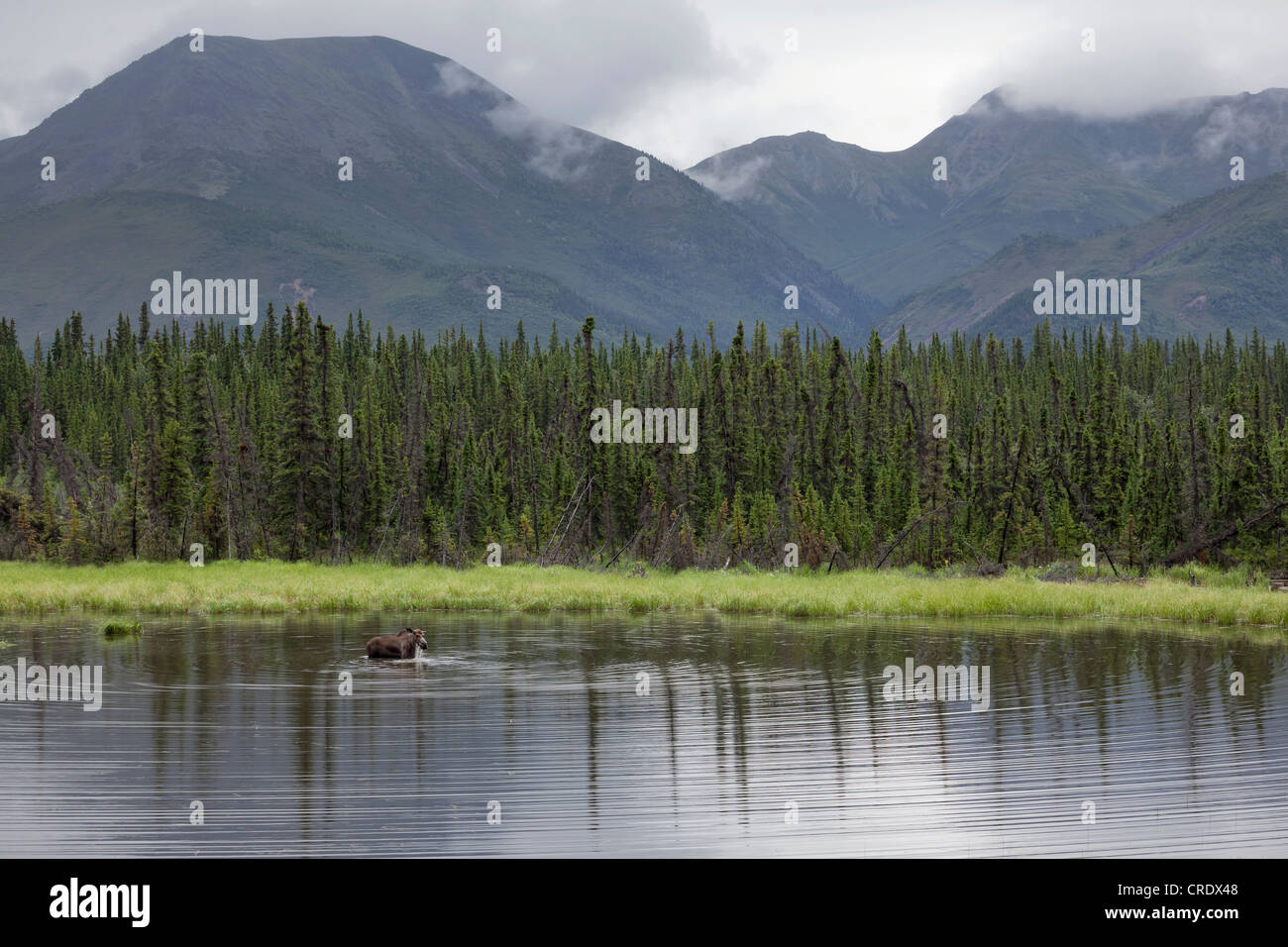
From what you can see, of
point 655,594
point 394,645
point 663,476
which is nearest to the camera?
point 394,645

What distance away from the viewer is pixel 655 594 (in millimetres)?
48344

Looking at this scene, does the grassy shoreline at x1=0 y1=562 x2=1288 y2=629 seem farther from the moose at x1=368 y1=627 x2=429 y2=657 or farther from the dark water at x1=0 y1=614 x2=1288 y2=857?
the moose at x1=368 y1=627 x2=429 y2=657

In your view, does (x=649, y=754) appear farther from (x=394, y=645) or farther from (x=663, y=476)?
(x=663, y=476)

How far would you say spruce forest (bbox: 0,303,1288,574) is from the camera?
6344 centimetres

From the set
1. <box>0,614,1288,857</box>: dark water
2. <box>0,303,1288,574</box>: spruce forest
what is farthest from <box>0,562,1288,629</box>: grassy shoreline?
<box>0,614,1288,857</box>: dark water

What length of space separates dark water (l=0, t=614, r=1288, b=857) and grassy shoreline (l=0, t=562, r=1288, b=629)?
8.60 m

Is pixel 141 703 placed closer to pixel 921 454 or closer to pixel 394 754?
pixel 394 754

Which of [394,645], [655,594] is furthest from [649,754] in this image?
[655,594]

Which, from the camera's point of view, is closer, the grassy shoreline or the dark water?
the dark water

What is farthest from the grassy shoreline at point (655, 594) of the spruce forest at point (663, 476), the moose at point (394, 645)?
the moose at point (394, 645)

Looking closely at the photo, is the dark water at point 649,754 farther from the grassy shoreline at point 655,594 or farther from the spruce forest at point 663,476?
the spruce forest at point 663,476

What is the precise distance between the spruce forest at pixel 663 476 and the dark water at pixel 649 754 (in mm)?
29318

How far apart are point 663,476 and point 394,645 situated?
4945cm
